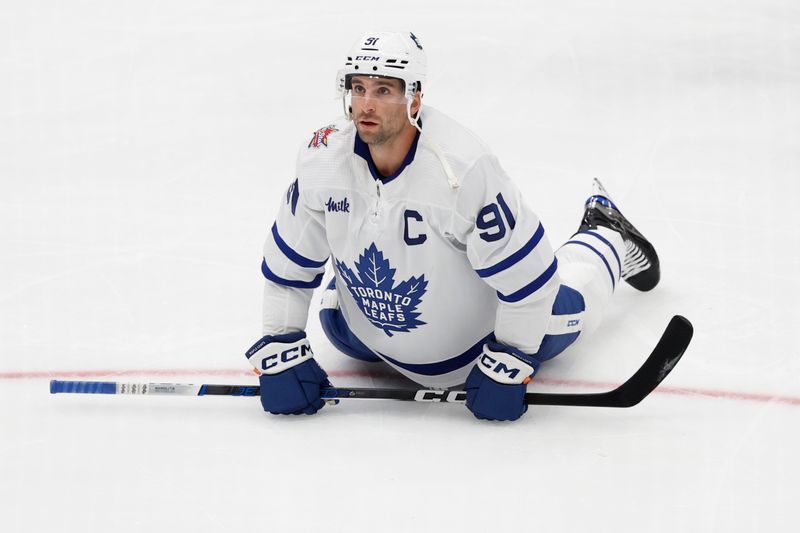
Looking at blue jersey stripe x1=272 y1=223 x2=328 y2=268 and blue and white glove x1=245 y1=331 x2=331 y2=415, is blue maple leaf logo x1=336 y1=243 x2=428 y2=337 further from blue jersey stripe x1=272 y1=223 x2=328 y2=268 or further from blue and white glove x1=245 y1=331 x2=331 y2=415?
blue and white glove x1=245 y1=331 x2=331 y2=415

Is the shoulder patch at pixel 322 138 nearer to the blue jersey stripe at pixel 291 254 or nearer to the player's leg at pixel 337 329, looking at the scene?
the blue jersey stripe at pixel 291 254

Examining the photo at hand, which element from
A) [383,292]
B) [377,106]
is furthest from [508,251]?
[377,106]

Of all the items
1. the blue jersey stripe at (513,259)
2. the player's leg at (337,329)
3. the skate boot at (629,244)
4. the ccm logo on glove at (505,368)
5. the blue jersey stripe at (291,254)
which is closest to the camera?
the blue jersey stripe at (513,259)

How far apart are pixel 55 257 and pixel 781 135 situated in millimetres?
3120

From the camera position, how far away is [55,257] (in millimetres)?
3557

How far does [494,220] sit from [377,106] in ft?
→ 1.15

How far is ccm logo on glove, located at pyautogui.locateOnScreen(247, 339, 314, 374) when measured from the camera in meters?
2.46

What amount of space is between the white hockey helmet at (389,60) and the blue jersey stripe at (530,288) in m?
0.44

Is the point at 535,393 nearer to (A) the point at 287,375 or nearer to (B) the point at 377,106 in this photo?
(A) the point at 287,375

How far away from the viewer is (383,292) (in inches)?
93.4

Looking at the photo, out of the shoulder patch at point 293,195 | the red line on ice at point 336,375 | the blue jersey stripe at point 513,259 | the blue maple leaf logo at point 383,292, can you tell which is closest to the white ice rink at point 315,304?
the red line on ice at point 336,375

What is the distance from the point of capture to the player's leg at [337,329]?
107 inches

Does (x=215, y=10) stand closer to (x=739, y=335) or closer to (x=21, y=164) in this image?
(x=21, y=164)

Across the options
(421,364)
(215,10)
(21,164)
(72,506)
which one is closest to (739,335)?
(421,364)
